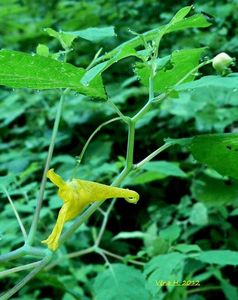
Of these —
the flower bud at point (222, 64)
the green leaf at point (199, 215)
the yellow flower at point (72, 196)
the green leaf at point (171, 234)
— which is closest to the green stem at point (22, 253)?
the yellow flower at point (72, 196)

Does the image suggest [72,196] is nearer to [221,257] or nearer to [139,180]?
[221,257]

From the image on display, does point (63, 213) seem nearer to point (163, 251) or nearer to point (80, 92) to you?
point (80, 92)

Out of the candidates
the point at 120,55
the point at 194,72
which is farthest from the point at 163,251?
the point at 120,55

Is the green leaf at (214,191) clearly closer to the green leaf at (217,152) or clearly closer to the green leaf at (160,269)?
the green leaf at (160,269)

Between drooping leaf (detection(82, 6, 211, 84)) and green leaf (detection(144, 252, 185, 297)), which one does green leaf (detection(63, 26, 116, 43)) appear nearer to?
drooping leaf (detection(82, 6, 211, 84))

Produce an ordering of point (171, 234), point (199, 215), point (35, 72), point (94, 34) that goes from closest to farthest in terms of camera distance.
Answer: point (35, 72) → point (94, 34) → point (171, 234) → point (199, 215)

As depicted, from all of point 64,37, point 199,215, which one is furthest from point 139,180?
point 64,37
